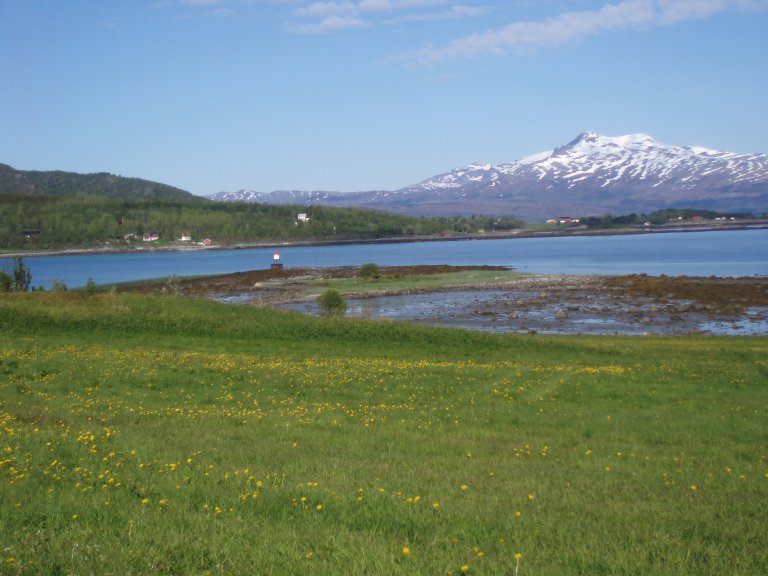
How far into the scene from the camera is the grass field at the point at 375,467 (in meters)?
6.38

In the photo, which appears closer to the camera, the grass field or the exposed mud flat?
the grass field

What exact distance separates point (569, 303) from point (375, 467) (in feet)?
184

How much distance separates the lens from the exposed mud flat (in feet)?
168

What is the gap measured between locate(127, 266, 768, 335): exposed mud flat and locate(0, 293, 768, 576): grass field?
1082 inches

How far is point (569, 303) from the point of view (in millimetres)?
64125

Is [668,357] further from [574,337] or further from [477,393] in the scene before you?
[477,393]

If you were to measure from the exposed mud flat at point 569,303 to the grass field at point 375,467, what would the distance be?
27.5 metres

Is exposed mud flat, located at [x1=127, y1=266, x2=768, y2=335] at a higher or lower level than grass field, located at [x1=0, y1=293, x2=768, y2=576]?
lower

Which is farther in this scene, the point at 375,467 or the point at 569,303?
the point at 569,303

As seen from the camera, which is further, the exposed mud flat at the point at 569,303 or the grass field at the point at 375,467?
the exposed mud flat at the point at 569,303

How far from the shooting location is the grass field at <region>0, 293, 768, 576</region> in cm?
638

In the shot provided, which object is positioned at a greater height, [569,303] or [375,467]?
[375,467]

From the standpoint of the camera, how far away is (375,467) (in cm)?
1017

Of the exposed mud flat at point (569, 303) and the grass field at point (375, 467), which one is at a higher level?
the grass field at point (375, 467)
